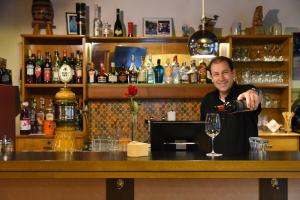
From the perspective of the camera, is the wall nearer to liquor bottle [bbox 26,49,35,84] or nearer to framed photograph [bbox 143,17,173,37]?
framed photograph [bbox 143,17,173,37]

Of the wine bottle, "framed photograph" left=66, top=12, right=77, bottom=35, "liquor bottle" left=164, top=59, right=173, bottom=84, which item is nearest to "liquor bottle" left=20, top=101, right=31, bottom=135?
"framed photograph" left=66, top=12, right=77, bottom=35

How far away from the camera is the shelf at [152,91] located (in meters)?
5.21

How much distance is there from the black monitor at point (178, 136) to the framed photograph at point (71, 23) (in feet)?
10.2

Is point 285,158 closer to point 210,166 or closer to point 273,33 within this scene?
point 210,166

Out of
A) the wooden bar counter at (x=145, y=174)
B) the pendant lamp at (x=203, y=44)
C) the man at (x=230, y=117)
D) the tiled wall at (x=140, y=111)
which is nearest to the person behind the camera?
the wooden bar counter at (x=145, y=174)

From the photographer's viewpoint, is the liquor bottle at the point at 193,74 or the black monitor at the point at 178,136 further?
the liquor bottle at the point at 193,74

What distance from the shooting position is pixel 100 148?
3.00m

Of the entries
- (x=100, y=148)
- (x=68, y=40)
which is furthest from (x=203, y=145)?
(x=68, y=40)

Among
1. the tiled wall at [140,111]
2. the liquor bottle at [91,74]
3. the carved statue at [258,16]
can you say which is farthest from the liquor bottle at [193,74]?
the liquor bottle at [91,74]

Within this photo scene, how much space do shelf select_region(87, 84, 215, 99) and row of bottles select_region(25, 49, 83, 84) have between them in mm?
250

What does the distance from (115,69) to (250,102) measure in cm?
330

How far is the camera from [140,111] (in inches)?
215

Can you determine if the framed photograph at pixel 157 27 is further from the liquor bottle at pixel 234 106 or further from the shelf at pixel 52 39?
the liquor bottle at pixel 234 106

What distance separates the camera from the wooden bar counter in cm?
209
